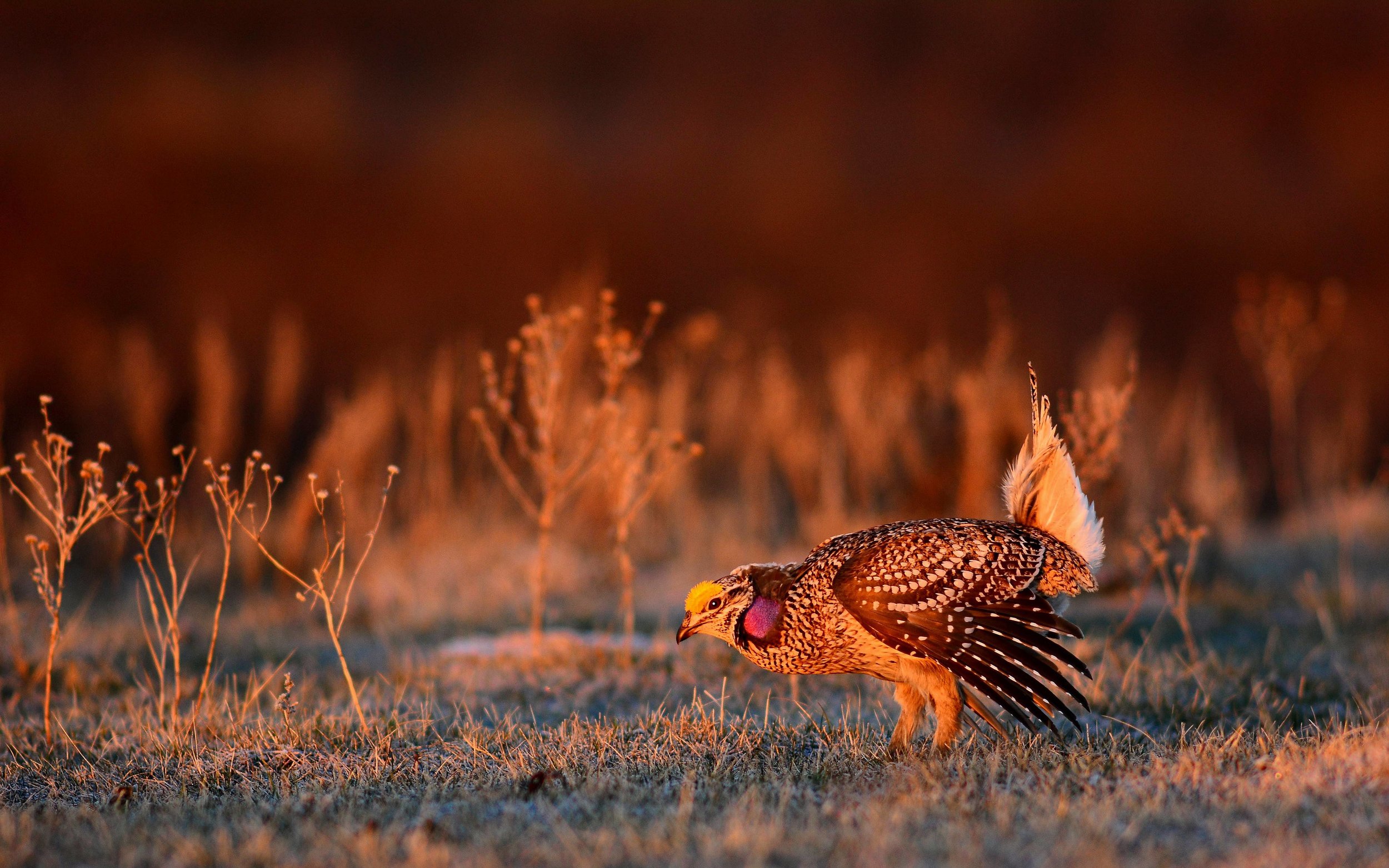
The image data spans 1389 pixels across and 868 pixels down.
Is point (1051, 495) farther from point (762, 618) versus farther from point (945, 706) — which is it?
point (762, 618)

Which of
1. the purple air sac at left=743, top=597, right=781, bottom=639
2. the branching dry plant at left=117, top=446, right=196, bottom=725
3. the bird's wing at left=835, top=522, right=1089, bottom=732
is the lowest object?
the branching dry plant at left=117, top=446, right=196, bottom=725

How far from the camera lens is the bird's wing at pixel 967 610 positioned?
154 inches

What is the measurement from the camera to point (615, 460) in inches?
251

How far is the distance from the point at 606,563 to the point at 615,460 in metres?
3.32

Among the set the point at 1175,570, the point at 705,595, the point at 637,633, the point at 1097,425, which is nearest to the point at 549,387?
the point at 705,595

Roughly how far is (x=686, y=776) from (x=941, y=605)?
109 cm

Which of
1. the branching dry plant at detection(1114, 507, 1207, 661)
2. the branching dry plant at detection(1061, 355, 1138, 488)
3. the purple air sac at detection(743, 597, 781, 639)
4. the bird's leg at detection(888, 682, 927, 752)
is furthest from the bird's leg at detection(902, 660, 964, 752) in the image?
the branching dry plant at detection(1061, 355, 1138, 488)

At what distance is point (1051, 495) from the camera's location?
4.60m

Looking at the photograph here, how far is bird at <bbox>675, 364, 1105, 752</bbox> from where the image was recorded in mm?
3977

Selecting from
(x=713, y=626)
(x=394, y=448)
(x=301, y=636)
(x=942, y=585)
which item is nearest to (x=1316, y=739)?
(x=942, y=585)

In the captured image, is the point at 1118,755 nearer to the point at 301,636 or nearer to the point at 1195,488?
the point at 301,636

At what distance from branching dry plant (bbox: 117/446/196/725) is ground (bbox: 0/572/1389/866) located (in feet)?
0.63

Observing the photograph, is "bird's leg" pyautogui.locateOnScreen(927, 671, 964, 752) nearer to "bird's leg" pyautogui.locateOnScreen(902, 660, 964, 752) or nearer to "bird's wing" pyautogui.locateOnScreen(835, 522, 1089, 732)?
"bird's leg" pyautogui.locateOnScreen(902, 660, 964, 752)

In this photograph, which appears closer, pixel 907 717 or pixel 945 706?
pixel 945 706
